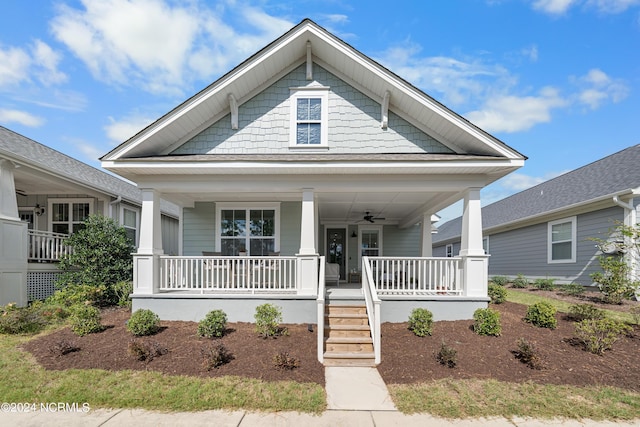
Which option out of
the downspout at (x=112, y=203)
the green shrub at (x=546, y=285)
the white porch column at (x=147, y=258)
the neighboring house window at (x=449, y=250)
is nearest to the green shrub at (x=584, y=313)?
the green shrub at (x=546, y=285)

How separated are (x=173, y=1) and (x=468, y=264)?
366 inches

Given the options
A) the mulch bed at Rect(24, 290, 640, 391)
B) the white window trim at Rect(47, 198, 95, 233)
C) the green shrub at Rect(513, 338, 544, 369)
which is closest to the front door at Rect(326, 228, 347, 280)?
the mulch bed at Rect(24, 290, 640, 391)

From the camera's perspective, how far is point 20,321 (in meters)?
7.38

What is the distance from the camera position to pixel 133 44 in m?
10.6

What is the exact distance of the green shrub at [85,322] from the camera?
708cm

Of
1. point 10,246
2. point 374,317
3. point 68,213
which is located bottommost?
point 374,317

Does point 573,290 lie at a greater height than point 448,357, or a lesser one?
greater

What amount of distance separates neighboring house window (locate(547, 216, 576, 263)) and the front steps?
9421 millimetres

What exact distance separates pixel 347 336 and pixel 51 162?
11.2 meters

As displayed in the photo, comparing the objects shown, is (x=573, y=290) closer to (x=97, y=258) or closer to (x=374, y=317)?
(x=374, y=317)

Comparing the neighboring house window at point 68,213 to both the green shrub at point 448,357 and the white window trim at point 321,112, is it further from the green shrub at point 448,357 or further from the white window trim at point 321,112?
the green shrub at point 448,357

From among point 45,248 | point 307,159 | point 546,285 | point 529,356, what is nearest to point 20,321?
point 45,248

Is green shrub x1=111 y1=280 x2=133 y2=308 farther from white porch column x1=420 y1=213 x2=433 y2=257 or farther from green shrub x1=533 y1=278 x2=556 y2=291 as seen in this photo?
green shrub x1=533 y1=278 x2=556 y2=291

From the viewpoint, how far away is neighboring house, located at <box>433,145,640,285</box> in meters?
11.0
